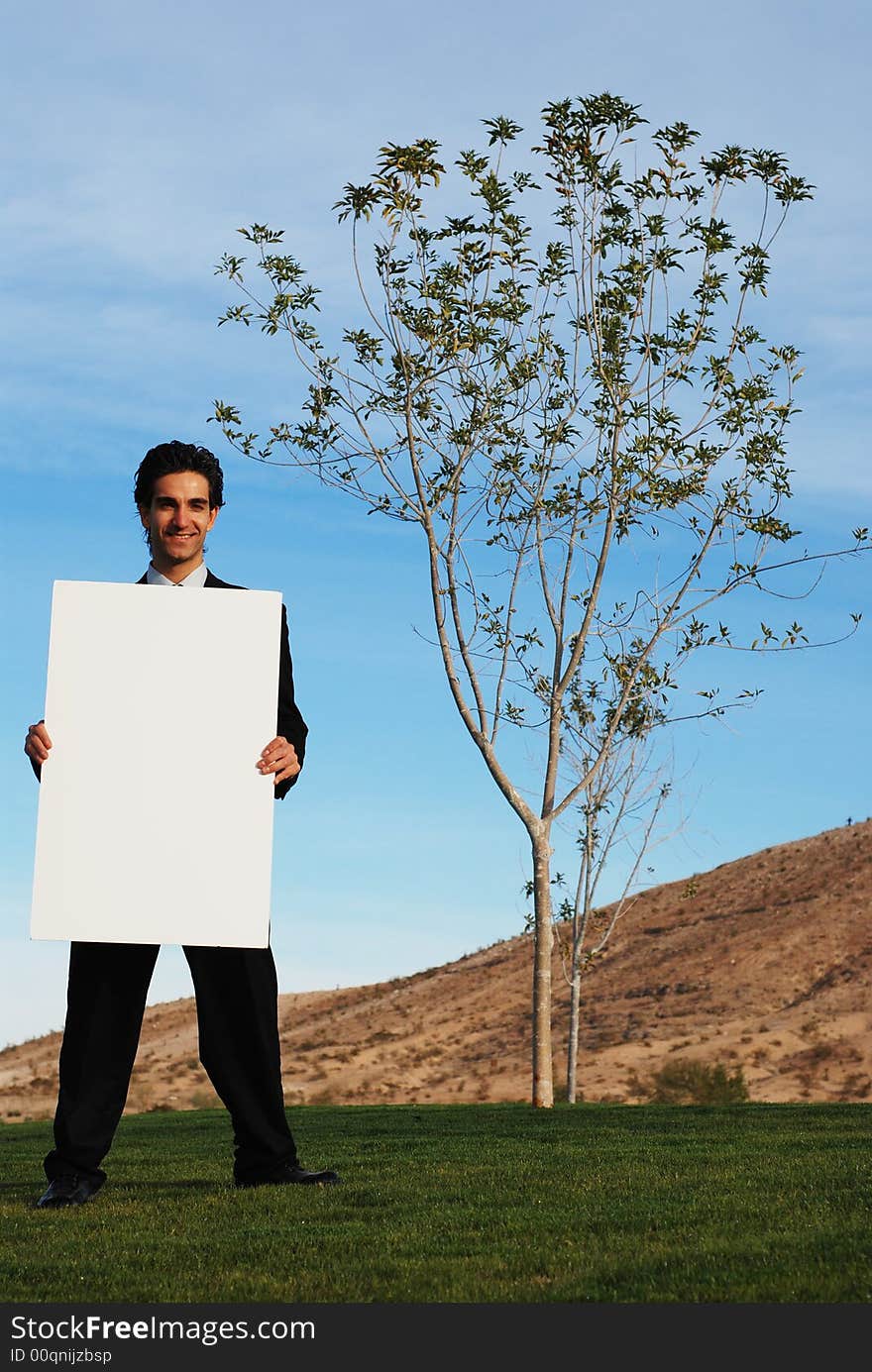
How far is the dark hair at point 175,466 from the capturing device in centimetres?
635

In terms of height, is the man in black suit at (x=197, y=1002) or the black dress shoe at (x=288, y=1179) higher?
the man in black suit at (x=197, y=1002)

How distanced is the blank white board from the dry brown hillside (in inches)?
1165

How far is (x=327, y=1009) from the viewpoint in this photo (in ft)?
190

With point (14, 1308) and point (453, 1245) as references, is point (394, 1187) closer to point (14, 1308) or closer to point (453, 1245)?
point (453, 1245)

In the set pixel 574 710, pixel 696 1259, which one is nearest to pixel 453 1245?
pixel 696 1259

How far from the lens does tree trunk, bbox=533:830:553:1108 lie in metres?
16.9

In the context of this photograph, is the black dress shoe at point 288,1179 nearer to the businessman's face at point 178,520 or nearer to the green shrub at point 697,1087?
the businessman's face at point 178,520

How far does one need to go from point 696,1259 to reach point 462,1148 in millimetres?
4289

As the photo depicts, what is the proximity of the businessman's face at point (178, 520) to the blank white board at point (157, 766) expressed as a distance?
1.50 ft

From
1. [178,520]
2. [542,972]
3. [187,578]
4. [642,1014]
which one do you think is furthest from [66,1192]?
[642,1014]

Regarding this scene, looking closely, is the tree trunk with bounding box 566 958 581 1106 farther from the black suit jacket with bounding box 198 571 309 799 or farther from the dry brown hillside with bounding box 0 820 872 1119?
the black suit jacket with bounding box 198 571 309 799

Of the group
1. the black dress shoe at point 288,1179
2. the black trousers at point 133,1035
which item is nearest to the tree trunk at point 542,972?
the black dress shoe at point 288,1179

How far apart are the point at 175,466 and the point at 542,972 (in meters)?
11.9

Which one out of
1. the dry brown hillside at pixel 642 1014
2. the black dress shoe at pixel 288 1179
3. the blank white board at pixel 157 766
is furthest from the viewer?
the dry brown hillside at pixel 642 1014
